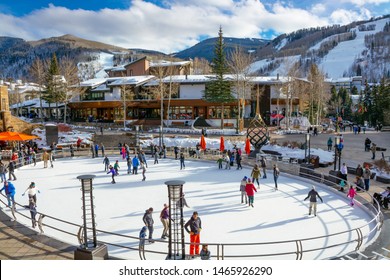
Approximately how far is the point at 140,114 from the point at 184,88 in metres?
7.90

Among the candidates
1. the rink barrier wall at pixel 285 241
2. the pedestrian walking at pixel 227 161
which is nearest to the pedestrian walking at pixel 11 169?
the rink barrier wall at pixel 285 241

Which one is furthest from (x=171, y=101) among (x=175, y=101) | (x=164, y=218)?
(x=164, y=218)

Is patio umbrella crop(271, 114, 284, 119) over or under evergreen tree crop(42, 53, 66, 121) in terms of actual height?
under

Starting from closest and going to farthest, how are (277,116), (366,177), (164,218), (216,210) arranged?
1. (164,218)
2. (216,210)
3. (366,177)
4. (277,116)

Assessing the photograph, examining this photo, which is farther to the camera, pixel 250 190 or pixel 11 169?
pixel 11 169

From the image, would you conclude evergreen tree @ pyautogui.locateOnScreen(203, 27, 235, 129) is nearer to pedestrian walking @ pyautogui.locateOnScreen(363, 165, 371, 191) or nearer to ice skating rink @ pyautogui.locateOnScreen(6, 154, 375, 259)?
ice skating rink @ pyautogui.locateOnScreen(6, 154, 375, 259)

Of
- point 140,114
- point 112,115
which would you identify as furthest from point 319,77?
point 112,115

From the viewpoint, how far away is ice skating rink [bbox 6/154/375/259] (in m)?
8.99

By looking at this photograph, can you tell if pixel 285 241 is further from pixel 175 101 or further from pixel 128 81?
pixel 128 81

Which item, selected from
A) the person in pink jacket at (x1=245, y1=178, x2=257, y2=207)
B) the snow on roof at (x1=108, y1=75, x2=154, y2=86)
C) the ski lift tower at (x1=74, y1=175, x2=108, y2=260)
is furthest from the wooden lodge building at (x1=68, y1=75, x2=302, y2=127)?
the ski lift tower at (x1=74, y1=175, x2=108, y2=260)

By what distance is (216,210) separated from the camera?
11.8 metres

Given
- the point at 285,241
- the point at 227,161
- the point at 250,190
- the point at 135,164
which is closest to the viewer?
the point at 285,241

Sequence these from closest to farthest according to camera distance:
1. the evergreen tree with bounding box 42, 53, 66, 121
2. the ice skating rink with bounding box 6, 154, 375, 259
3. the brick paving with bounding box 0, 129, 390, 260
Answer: the brick paving with bounding box 0, 129, 390, 260 → the ice skating rink with bounding box 6, 154, 375, 259 → the evergreen tree with bounding box 42, 53, 66, 121

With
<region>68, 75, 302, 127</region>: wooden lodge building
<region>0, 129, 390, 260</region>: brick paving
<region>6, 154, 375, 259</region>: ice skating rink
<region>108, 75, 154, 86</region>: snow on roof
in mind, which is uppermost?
<region>108, 75, 154, 86</region>: snow on roof
